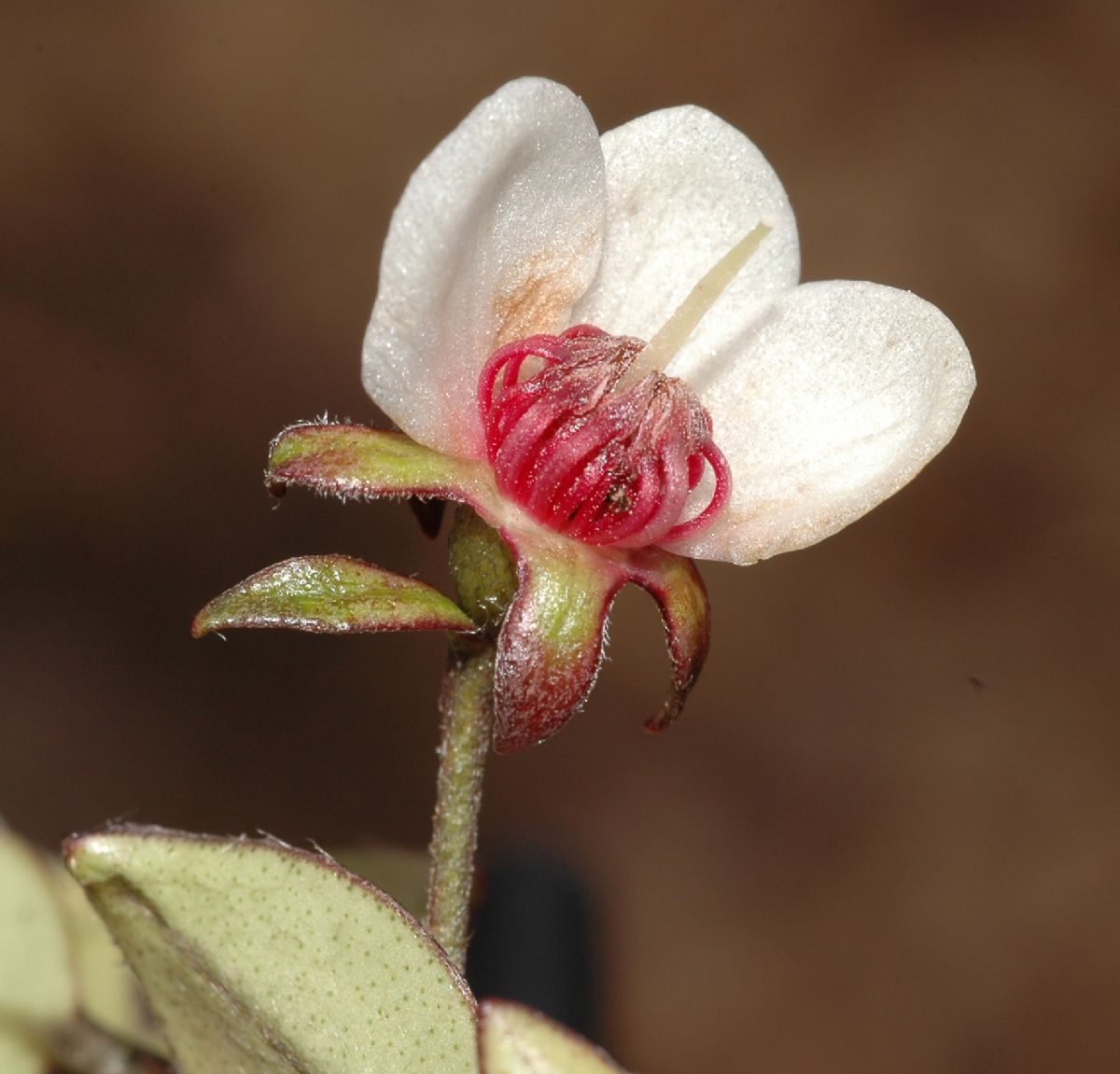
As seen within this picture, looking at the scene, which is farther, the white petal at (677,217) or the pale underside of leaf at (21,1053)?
the pale underside of leaf at (21,1053)

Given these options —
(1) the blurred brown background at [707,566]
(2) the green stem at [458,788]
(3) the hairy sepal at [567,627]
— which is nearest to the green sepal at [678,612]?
(3) the hairy sepal at [567,627]

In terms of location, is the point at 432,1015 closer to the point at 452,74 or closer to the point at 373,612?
the point at 373,612

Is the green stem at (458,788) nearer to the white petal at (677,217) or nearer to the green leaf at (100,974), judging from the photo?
the white petal at (677,217)

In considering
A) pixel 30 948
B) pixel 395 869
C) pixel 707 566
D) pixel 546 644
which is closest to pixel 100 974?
pixel 30 948

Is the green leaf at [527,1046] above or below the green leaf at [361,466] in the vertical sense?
below

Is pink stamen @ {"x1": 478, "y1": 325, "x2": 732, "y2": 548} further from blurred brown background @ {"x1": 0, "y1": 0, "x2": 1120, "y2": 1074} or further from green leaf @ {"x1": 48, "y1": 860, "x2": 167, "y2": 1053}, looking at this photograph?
blurred brown background @ {"x1": 0, "y1": 0, "x2": 1120, "y2": 1074}

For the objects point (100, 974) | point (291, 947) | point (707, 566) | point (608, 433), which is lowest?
point (707, 566)

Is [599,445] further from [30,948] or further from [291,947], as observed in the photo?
[30,948]
